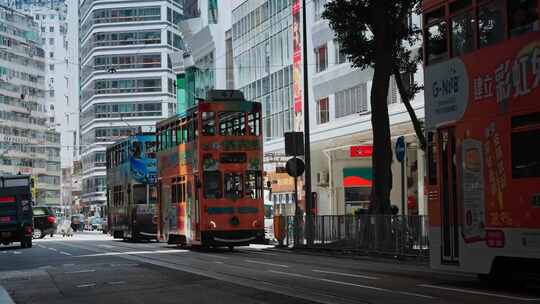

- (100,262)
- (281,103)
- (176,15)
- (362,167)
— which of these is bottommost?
(100,262)

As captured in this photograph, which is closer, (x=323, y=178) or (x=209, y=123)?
(x=209, y=123)

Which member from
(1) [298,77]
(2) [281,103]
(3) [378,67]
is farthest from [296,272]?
(2) [281,103]

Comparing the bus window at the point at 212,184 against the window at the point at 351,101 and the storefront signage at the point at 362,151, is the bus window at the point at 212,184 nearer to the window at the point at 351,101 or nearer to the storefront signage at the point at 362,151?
the storefront signage at the point at 362,151

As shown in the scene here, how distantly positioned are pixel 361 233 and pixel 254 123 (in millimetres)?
6065

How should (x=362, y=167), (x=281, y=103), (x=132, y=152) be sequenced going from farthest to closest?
(x=281, y=103) → (x=362, y=167) → (x=132, y=152)

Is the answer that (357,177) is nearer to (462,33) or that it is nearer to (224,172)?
(224,172)

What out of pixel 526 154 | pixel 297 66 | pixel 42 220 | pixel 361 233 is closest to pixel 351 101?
pixel 297 66

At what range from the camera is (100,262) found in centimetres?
2680

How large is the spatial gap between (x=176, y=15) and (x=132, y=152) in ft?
279

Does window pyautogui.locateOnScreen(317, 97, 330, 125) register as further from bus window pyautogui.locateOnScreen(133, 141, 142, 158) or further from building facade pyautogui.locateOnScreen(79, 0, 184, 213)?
building facade pyautogui.locateOnScreen(79, 0, 184, 213)

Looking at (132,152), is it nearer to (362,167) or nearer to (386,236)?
(362,167)

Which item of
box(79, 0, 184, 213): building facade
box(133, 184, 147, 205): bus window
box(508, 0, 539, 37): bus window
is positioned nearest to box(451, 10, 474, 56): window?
box(508, 0, 539, 37): bus window

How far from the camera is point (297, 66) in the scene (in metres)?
58.7

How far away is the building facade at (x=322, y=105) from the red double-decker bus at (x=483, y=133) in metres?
22.4
